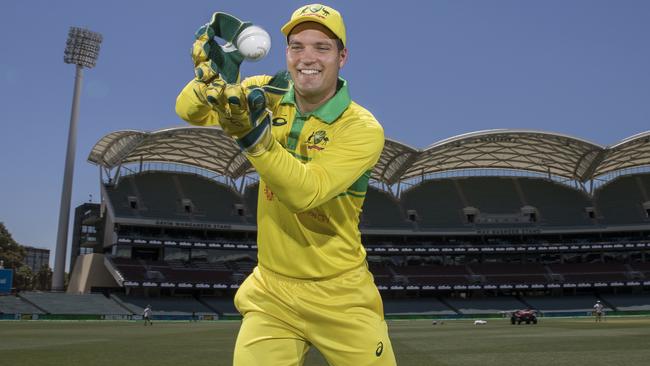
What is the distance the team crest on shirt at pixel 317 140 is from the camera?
2994mm

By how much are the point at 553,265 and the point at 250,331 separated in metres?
70.0

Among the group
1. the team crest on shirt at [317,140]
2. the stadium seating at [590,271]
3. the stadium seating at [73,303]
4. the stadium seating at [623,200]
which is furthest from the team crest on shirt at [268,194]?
the stadium seating at [623,200]

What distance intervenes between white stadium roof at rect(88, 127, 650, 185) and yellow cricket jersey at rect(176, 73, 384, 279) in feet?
171

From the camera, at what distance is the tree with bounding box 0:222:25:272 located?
73.9m

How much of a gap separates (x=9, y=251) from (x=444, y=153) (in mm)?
60075

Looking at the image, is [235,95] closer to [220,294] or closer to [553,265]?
[220,294]

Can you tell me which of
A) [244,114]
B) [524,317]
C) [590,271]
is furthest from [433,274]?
[244,114]

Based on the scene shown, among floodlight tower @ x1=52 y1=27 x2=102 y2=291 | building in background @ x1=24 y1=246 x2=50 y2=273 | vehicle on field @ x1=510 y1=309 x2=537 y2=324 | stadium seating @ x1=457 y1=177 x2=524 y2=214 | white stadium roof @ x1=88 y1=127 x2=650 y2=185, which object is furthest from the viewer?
building in background @ x1=24 y1=246 x2=50 y2=273

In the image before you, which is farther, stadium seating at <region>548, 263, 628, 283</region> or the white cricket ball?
stadium seating at <region>548, 263, 628, 283</region>

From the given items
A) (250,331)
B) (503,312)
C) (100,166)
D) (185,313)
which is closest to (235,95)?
(250,331)

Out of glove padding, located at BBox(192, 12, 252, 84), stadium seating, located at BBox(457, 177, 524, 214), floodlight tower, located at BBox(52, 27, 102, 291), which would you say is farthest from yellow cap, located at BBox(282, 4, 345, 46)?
stadium seating, located at BBox(457, 177, 524, 214)

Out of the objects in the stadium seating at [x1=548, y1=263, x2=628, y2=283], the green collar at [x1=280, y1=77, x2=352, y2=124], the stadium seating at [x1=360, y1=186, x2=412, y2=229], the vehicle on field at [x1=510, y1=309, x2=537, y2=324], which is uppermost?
the stadium seating at [x1=360, y1=186, x2=412, y2=229]

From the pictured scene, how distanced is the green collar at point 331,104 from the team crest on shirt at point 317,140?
8 centimetres

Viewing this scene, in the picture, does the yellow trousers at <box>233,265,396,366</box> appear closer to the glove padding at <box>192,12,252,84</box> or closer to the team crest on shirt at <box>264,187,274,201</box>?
the team crest on shirt at <box>264,187,274,201</box>
